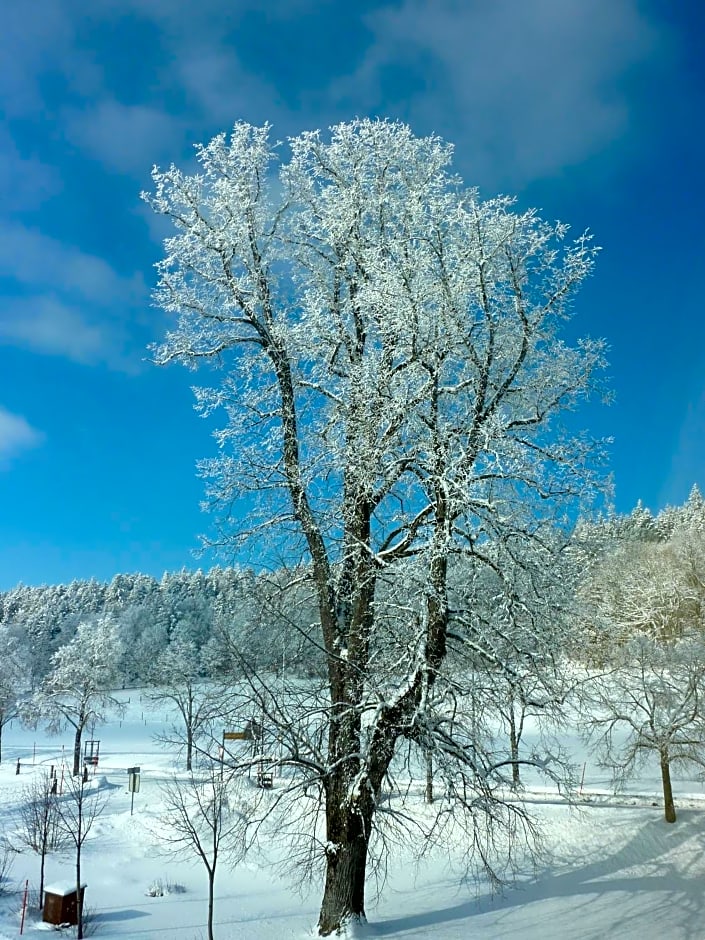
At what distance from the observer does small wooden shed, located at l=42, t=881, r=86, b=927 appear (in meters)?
13.1

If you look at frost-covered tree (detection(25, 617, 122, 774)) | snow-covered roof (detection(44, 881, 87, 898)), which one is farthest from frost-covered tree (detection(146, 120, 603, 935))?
frost-covered tree (detection(25, 617, 122, 774))

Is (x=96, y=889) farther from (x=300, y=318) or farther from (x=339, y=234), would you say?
(x=339, y=234)

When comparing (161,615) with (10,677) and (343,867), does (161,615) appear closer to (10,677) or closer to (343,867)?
(10,677)

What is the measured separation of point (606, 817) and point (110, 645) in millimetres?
35101

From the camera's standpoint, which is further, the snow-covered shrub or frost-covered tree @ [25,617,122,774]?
frost-covered tree @ [25,617,122,774]

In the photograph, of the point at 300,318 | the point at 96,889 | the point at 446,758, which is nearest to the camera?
the point at 446,758

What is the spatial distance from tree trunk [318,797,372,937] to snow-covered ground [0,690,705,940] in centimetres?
62

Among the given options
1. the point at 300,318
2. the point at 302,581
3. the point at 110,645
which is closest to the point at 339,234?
the point at 300,318

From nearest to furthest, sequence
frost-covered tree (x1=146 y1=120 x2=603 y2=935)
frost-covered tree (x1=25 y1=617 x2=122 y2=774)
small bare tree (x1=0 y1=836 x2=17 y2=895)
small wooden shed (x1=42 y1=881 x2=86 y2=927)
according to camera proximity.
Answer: frost-covered tree (x1=146 y1=120 x2=603 y2=935) → small wooden shed (x1=42 y1=881 x2=86 y2=927) → small bare tree (x1=0 y1=836 x2=17 y2=895) → frost-covered tree (x1=25 y1=617 x2=122 y2=774)

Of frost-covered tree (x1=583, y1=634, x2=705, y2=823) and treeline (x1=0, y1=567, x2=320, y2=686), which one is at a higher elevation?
treeline (x1=0, y1=567, x2=320, y2=686)

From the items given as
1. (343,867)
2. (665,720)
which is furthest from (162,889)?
(665,720)

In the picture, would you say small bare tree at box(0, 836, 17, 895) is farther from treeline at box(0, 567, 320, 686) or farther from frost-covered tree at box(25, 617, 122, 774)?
frost-covered tree at box(25, 617, 122, 774)

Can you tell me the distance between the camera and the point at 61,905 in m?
13.2

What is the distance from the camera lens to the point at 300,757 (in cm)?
862
